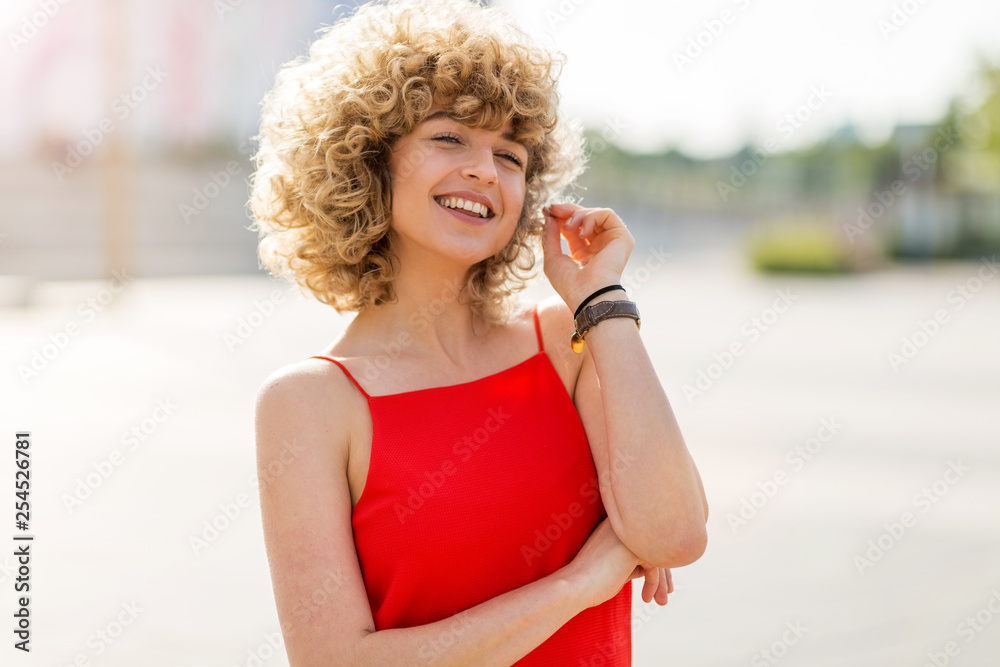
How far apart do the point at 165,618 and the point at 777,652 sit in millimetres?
2898

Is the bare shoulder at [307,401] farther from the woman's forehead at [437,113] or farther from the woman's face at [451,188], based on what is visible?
the woman's forehead at [437,113]

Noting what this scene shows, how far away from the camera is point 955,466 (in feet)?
21.6

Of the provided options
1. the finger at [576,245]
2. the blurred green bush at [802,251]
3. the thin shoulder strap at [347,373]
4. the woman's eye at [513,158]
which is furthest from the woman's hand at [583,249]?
the blurred green bush at [802,251]

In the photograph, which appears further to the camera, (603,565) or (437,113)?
(437,113)

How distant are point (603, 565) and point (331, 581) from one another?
52cm

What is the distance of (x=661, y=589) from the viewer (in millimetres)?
1906

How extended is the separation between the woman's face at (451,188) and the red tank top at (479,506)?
1.01ft

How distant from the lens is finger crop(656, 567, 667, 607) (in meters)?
1.89

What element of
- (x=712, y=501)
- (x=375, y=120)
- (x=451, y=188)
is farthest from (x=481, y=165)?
(x=712, y=501)

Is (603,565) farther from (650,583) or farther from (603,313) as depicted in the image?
(603,313)

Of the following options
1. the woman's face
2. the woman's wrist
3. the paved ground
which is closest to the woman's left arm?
the woman's wrist

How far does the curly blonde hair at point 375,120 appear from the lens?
184 centimetres

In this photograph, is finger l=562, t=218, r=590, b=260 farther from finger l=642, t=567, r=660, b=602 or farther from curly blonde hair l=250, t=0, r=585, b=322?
finger l=642, t=567, r=660, b=602

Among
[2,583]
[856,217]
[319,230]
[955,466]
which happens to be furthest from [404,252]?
[856,217]
